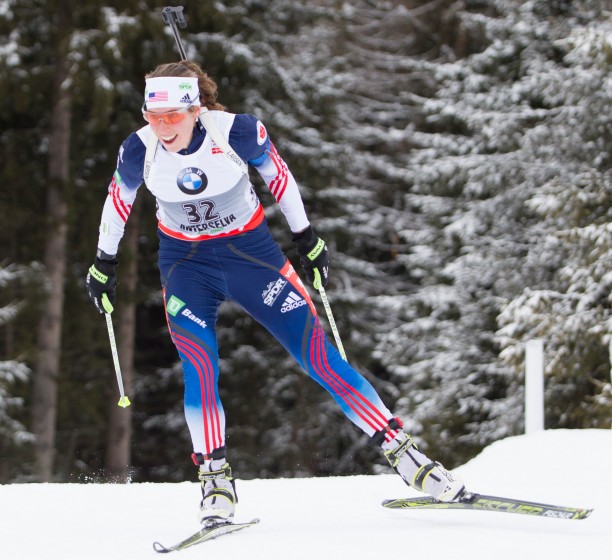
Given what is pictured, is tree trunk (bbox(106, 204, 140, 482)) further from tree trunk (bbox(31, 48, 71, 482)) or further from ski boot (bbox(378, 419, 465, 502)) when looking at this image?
ski boot (bbox(378, 419, 465, 502))

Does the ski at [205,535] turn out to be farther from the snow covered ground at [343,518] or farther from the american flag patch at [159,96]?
the american flag patch at [159,96]

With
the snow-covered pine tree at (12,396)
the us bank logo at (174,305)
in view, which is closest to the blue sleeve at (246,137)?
the us bank logo at (174,305)

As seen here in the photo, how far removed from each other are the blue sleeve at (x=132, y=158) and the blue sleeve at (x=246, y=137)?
40 cm

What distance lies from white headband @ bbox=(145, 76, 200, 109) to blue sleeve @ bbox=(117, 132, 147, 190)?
0.63 feet

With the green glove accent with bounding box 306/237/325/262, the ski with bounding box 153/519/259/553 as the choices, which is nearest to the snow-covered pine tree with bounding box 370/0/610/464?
the green glove accent with bounding box 306/237/325/262

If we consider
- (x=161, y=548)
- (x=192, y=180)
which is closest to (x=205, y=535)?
(x=161, y=548)

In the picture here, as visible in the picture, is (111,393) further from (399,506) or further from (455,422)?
(399,506)

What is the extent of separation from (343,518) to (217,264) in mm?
1316

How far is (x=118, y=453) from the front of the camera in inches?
701

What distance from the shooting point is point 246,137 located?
435 centimetres

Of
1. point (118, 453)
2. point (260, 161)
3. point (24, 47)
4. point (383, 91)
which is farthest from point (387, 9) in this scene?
point (260, 161)

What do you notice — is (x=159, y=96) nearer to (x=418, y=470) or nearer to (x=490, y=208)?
(x=418, y=470)

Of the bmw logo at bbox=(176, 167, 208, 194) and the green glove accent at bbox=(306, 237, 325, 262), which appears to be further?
the green glove accent at bbox=(306, 237, 325, 262)

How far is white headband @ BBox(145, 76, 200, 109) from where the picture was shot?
419 cm
